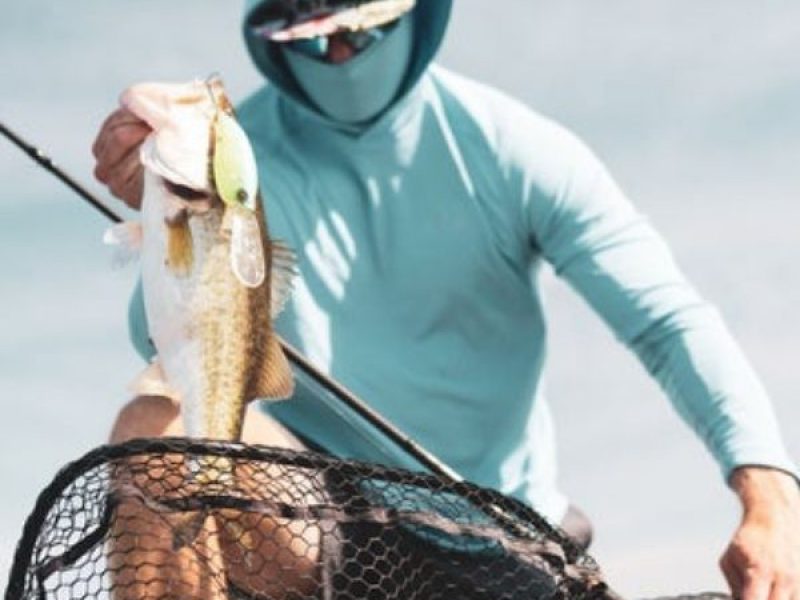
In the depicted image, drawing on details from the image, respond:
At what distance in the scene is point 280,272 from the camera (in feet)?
13.0

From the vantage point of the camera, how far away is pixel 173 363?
3674mm

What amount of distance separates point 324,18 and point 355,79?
0.75ft

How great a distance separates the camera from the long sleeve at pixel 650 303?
4668 millimetres

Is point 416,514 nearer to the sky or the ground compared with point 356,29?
nearer to the ground

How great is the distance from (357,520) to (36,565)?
1.96 feet

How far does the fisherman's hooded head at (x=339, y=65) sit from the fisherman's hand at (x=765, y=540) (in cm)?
173

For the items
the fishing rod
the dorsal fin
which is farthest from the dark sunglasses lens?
the dorsal fin

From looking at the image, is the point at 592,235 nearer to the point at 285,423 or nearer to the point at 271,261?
the point at 285,423

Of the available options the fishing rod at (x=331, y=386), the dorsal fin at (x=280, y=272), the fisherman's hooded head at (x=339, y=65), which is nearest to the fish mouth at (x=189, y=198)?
the dorsal fin at (x=280, y=272)

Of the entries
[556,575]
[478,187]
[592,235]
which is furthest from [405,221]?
[556,575]

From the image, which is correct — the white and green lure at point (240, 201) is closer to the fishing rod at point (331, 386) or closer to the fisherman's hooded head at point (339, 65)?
the fishing rod at point (331, 386)

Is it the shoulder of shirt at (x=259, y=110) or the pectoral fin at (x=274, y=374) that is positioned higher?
the shoulder of shirt at (x=259, y=110)

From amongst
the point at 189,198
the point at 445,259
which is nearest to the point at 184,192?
the point at 189,198

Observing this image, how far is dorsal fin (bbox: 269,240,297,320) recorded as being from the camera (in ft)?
12.9
